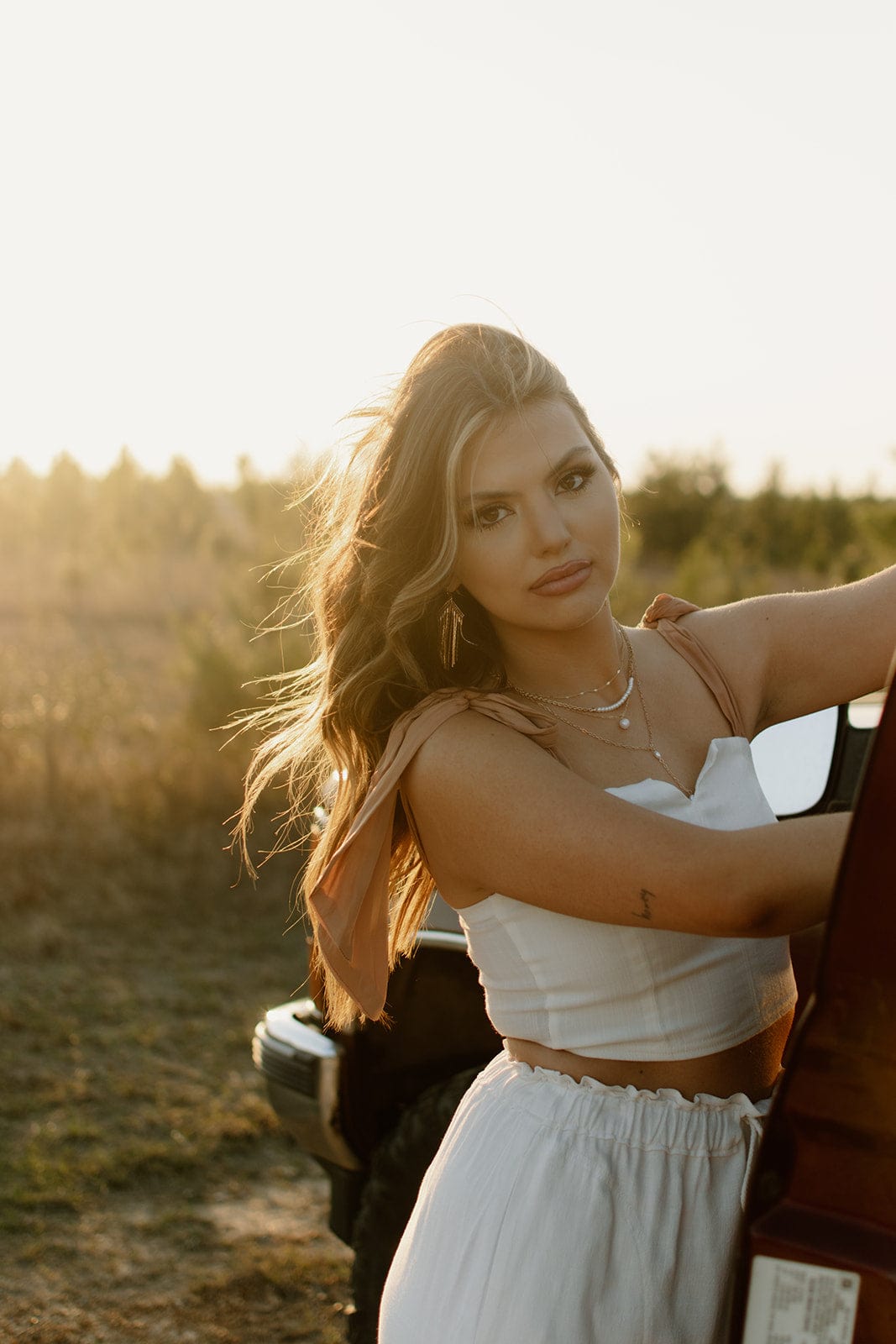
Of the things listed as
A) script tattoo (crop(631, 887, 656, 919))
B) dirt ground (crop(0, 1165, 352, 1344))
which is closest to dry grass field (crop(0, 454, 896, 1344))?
dirt ground (crop(0, 1165, 352, 1344))

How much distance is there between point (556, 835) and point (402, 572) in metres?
0.52

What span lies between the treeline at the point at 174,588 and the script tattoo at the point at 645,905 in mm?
662

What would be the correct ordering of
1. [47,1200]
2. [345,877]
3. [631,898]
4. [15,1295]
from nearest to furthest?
[631,898], [345,877], [15,1295], [47,1200]

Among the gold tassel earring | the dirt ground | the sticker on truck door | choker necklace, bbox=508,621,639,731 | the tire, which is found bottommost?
the dirt ground

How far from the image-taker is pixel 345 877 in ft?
5.65

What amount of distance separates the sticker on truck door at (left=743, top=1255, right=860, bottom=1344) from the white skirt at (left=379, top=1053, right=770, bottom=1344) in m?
0.51

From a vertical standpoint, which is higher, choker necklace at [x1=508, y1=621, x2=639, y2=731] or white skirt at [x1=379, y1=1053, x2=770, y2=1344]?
choker necklace at [x1=508, y1=621, x2=639, y2=731]

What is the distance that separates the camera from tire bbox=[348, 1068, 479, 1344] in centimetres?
260

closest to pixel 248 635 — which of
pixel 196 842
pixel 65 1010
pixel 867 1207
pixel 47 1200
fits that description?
pixel 196 842

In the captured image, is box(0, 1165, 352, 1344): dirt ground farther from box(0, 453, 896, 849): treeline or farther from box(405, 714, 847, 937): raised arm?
box(405, 714, 847, 937): raised arm

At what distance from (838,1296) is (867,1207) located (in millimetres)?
73

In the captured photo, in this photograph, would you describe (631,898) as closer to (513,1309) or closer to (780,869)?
(780,869)

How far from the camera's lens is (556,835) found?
147 centimetres

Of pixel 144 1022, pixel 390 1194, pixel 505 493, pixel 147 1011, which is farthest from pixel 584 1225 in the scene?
pixel 147 1011
